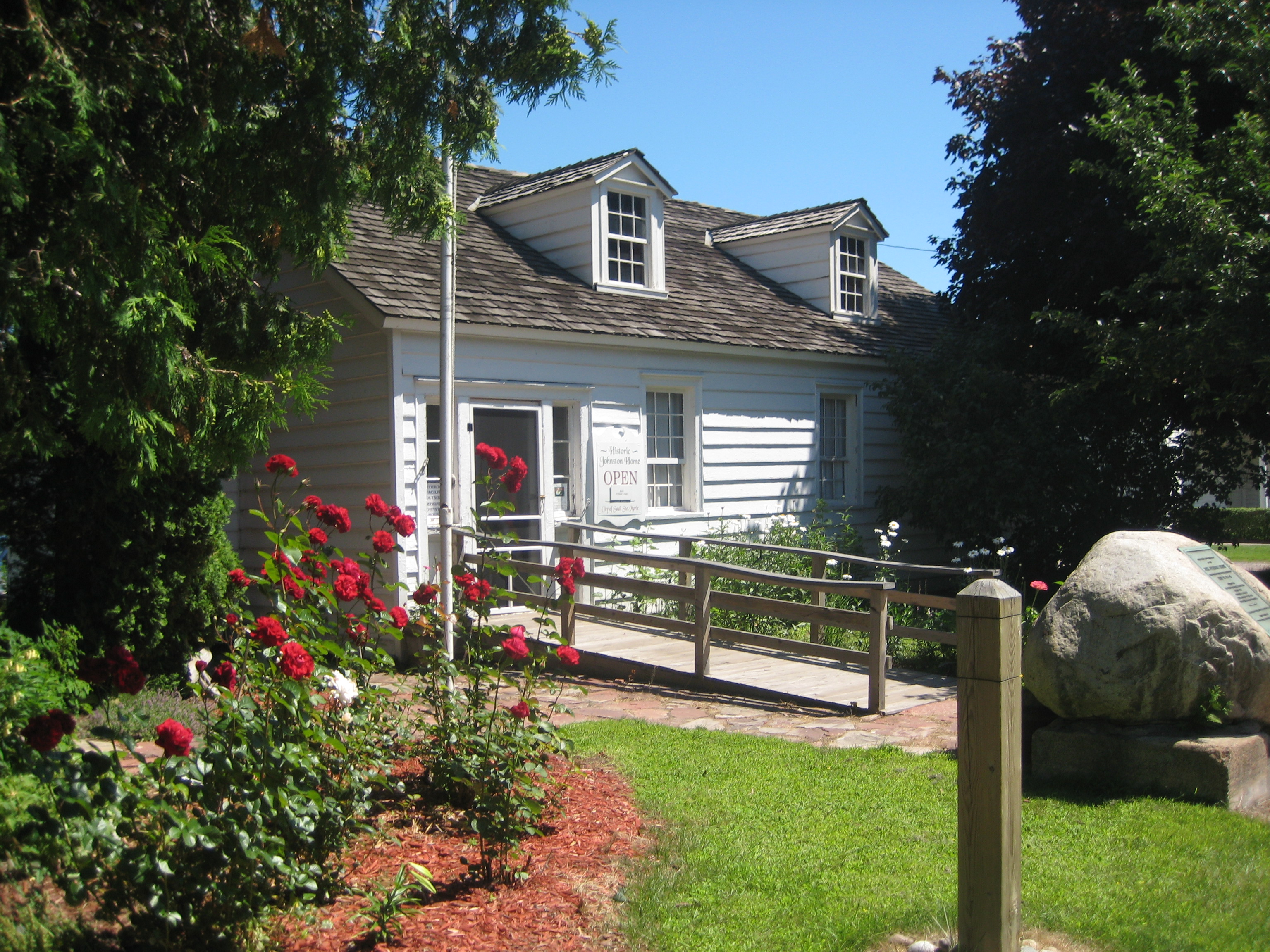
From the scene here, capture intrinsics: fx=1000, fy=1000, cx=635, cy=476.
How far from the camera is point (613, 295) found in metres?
Answer: 12.8

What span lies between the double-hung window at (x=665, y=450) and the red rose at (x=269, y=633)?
9.53 metres

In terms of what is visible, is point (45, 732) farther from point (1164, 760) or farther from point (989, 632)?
point (1164, 760)

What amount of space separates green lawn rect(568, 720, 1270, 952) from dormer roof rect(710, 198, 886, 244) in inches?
445

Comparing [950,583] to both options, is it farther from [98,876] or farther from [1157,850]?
[98,876]

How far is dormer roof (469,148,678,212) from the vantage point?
12.7 metres

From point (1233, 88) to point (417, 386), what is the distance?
10.9m

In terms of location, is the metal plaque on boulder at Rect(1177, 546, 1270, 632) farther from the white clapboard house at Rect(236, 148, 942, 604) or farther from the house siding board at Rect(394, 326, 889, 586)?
the house siding board at Rect(394, 326, 889, 586)

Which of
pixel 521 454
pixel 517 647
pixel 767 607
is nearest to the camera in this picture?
pixel 517 647

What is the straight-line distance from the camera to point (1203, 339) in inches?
386

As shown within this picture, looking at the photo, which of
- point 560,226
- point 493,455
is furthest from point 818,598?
point 493,455

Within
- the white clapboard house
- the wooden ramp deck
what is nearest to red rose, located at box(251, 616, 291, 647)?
the wooden ramp deck

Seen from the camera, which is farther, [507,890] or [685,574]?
[685,574]

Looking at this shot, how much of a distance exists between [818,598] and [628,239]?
544cm

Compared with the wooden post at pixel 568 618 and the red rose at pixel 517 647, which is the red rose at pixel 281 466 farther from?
the wooden post at pixel 568 618
